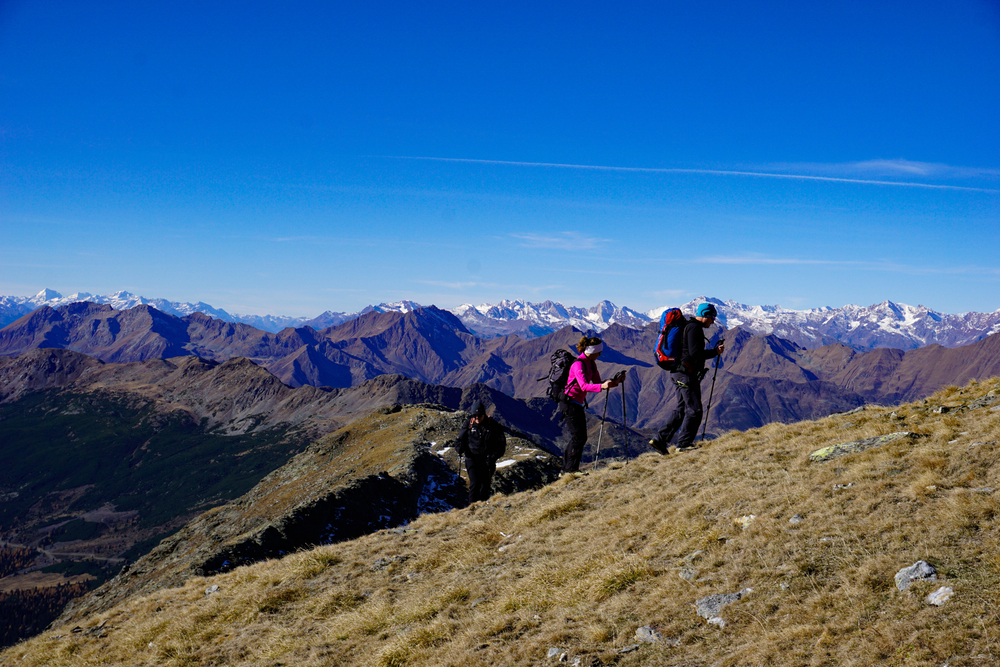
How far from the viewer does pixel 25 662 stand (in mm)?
13531

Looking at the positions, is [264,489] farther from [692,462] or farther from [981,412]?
[981,412]

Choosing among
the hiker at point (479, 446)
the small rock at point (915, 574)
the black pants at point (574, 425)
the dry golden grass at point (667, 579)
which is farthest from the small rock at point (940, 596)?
the hiker at point (479, 446)

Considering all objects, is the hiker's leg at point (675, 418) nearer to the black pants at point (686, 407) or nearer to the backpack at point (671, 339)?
the black pants at point (686, 407)

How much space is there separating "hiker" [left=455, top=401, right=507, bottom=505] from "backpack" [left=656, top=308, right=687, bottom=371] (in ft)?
21.3

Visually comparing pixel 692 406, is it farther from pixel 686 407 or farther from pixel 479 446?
pixel 479 446

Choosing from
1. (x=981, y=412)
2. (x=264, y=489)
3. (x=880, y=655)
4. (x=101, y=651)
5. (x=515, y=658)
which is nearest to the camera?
(x=880, y=655)

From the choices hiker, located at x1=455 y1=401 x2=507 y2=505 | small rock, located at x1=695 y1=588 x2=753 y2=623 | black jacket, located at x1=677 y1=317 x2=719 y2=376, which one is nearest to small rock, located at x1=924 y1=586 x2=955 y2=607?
small rock, located at x1=695 y1=588 x2=753 y2=623

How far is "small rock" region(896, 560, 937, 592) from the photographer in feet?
24.6

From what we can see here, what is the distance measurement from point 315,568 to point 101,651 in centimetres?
487

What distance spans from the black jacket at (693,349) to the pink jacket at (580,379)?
8.77 ft

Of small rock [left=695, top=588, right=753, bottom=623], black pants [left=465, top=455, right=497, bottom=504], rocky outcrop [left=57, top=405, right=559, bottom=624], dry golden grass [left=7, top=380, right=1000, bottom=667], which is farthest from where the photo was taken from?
rocky outcrop [left=57, top=405, right=559, bottom=624]

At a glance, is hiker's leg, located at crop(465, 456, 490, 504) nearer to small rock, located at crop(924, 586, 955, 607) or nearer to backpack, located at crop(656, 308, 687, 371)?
backpack, located at crop(656, 308, 687, 371)

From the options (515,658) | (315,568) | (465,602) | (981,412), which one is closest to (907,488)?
(981,412)

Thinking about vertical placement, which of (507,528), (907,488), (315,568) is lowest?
(315,568)
